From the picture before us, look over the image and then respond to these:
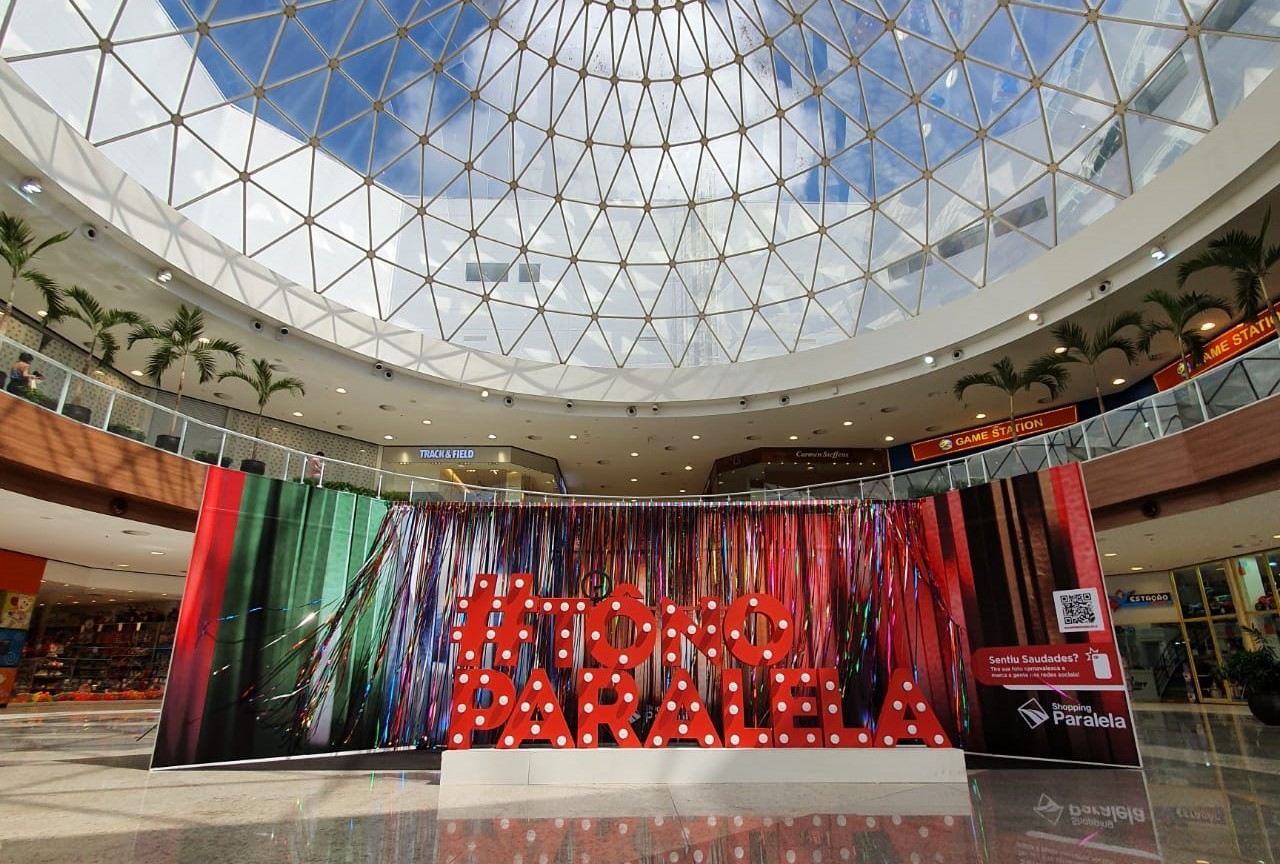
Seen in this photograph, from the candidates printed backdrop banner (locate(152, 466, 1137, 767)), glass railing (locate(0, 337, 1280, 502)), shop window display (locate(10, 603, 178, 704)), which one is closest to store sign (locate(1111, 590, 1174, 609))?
glass railing (locate(0, 337, 1280, 502))

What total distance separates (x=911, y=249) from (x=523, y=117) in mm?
15212

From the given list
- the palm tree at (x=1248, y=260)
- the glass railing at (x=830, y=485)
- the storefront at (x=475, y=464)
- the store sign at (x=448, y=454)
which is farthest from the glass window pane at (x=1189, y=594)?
the store sign at (x=448, y=454)

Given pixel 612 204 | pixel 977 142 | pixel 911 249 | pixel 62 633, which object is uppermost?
pixel 612 204

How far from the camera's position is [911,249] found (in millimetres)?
24672

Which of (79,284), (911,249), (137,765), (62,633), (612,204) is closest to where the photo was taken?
(137,765)

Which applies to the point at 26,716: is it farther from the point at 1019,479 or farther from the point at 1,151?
the point at 1019,479

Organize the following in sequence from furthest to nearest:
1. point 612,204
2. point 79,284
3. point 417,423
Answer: point 417,423 → point 612,204 → point 79,284

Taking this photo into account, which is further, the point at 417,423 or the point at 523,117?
the point at 417,423

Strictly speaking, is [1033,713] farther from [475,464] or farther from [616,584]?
[475,464]

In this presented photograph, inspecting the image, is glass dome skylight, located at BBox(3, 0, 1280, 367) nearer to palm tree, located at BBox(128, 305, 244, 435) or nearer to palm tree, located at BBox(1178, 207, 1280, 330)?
palm tree, located at BBox(128, 305, 244, 435)

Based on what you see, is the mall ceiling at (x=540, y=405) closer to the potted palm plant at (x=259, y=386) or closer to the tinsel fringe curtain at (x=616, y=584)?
the potted palm plant at (x=259, y=386)

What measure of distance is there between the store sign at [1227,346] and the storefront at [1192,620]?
246 inches

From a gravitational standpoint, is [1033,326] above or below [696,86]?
below

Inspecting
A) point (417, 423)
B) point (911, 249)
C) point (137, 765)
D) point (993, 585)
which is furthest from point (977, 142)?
point (137, 765)
